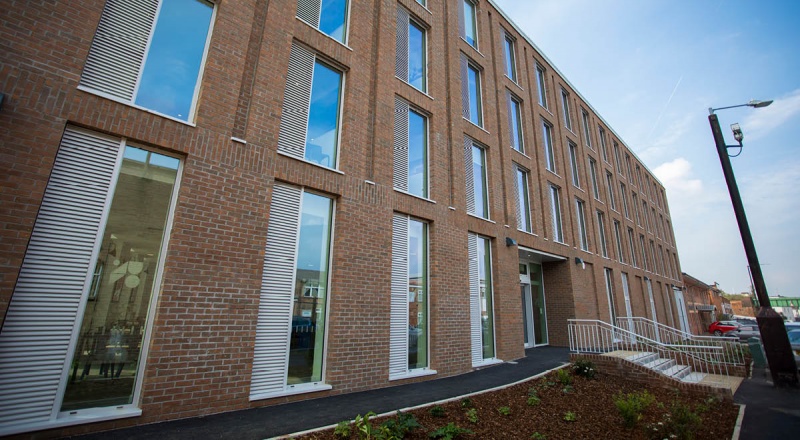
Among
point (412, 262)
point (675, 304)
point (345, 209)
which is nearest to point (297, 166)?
point (345, 209)

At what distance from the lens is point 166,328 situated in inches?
201

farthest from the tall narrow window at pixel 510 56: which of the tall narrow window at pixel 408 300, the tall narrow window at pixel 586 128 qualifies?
the tall narrow window at pixel 408 300

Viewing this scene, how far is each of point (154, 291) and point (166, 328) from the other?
0.61 m

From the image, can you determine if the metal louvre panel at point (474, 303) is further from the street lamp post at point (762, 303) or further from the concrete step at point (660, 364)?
the street lamp post at point (762, 303)

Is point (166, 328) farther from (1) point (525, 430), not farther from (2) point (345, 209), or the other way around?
(1) point (525, 430)

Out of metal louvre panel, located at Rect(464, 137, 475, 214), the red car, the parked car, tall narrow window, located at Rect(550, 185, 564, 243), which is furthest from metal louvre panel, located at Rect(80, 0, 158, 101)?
the red car

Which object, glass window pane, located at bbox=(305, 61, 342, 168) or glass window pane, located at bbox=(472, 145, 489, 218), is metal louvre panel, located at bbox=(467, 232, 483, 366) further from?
glass window pane, located at bbox=(305, 61, 342, 168)

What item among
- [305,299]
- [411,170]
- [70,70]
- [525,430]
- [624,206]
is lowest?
[525,430]

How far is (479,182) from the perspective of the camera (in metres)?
12.5

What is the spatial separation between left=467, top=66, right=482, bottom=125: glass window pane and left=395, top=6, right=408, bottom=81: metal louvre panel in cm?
353

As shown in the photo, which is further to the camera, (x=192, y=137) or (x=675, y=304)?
(x=675, y=304)

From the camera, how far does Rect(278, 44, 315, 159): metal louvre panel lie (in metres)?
7.34

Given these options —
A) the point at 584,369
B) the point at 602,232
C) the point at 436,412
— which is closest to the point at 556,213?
the point at 602,232

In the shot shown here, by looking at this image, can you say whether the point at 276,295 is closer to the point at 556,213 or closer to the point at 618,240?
the point at 556,213
